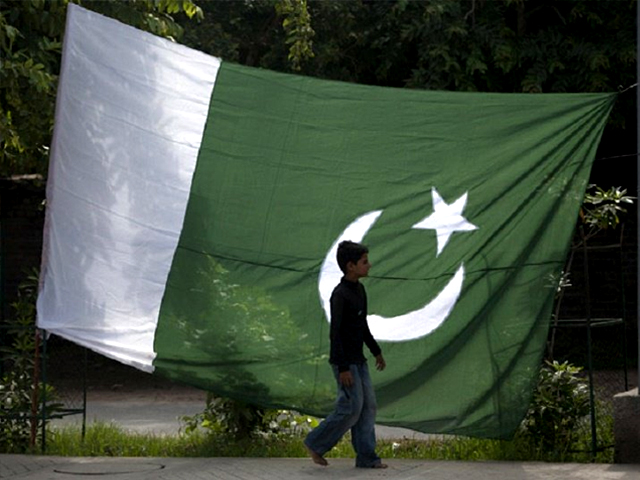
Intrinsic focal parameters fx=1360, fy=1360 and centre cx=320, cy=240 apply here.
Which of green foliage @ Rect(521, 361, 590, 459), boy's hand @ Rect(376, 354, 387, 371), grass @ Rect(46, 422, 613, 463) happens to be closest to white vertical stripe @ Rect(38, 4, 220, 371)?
grass @ Rect(46, 422, 613, 463)

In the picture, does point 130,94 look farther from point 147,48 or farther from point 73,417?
point 73,417

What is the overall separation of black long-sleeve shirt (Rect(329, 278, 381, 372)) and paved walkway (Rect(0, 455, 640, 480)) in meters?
0.82

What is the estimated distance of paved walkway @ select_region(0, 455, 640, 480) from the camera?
946 cm

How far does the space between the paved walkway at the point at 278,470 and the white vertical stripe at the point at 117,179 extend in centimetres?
86

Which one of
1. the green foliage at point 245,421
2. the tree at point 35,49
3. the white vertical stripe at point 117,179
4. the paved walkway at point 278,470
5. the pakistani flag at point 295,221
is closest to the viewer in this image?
the paved walkway at point 278,470

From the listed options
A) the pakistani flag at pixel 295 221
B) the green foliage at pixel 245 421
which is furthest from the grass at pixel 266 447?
the pakistani flag at pixel 295 221

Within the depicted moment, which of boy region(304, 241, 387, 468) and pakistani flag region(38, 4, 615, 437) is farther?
pakistani flag region(38, 4, 615, 437)

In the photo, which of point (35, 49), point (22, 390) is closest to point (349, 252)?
point (22, 390)

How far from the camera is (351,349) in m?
9.52

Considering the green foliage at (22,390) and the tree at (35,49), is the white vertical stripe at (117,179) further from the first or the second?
the tree at (35,49)

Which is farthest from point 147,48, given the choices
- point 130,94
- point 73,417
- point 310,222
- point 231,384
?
point 73,417

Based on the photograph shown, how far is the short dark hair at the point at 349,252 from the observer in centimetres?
948

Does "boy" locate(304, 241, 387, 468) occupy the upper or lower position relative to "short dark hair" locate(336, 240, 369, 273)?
lower

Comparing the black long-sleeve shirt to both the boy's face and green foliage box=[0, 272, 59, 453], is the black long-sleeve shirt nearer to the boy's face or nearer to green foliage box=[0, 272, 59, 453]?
the boy's face
